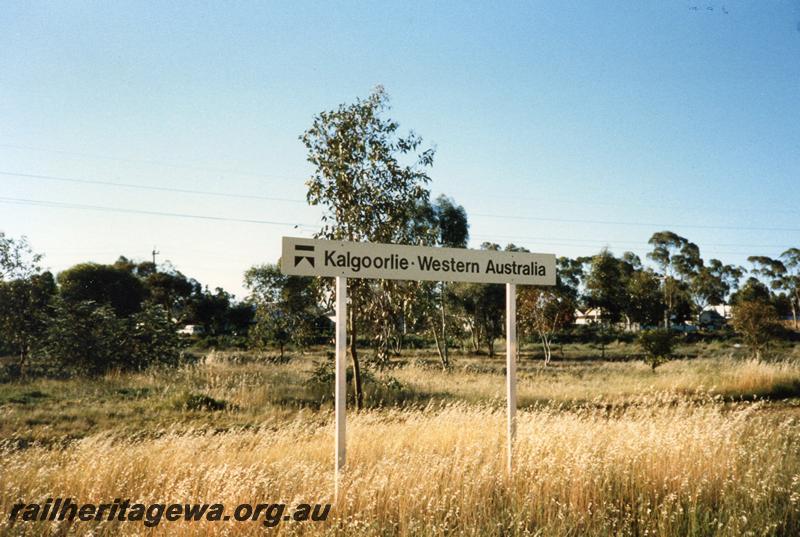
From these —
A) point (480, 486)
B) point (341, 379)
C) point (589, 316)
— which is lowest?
point (480, 486)

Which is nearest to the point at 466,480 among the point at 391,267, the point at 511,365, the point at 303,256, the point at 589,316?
the point at 511,365

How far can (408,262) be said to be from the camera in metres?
4.65

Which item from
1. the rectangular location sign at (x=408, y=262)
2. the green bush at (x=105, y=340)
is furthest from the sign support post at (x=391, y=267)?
the green bush at (x=105, y=340)

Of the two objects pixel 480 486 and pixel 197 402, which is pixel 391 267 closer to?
pixel 480 486

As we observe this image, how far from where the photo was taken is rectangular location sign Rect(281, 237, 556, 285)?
4.25m

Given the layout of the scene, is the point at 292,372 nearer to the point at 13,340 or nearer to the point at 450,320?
the point at 13,340

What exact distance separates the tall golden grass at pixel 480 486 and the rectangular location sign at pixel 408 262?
158 centimetres

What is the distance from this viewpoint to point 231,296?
164 feet

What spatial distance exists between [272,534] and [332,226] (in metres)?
6.16

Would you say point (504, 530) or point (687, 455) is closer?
point (504, 530)

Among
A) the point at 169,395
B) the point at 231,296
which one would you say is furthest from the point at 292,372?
the point at 231,296

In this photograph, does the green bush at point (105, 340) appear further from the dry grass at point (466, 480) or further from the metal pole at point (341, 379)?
the metal pole at point (341, 379)

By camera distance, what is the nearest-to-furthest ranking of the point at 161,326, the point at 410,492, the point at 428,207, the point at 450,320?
the point at 410,492 → the point at 161,326 → the point at 428,207 → the point at 450,320

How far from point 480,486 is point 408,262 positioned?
1935 mm
